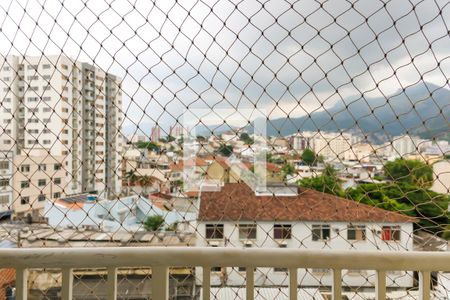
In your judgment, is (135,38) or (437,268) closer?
(437,268)

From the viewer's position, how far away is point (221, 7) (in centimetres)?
112

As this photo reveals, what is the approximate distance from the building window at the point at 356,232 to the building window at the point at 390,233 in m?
0.05

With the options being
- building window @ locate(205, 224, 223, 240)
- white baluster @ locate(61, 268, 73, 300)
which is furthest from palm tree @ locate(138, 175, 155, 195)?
white baluster @ locate(61, 268, 73, 300)

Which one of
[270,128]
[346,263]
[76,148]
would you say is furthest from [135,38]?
[346,263]

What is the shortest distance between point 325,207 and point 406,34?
1.97 ft

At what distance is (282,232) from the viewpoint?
1074 millimetres

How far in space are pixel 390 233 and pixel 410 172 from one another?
0.66ft

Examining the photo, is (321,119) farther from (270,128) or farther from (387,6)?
(387,6)

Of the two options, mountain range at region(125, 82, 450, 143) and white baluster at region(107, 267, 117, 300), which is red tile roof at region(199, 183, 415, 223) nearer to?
mountain range at region(125, 82, 450, 143)

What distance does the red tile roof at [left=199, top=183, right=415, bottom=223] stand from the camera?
1.07m

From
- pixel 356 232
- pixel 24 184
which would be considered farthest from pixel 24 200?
pixel 356 232

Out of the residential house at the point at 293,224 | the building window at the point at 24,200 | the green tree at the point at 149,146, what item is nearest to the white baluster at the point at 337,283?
the residential house at the point at 293,224

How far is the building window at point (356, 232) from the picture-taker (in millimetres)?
1060

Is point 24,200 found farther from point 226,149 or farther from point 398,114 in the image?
point 398,114
